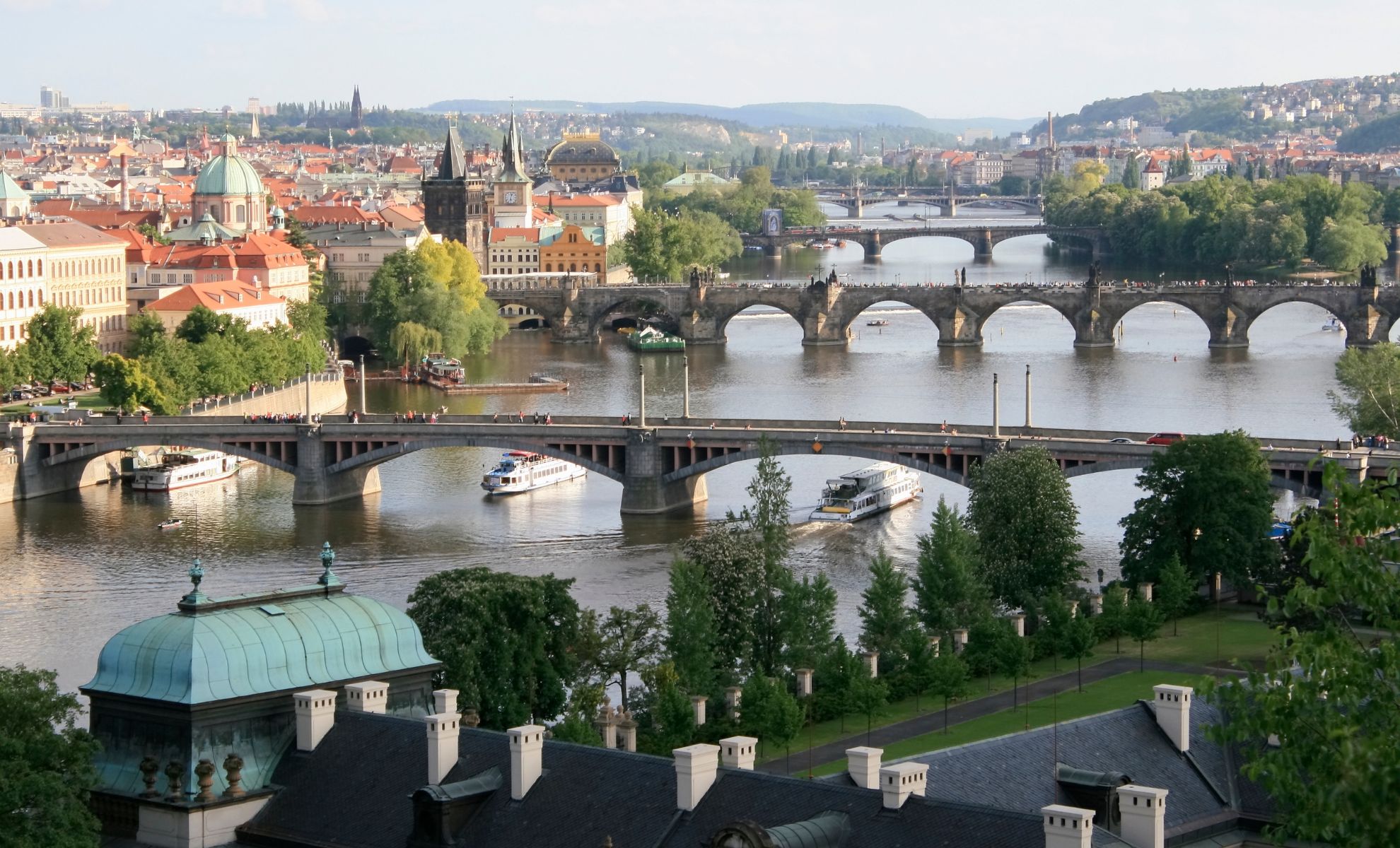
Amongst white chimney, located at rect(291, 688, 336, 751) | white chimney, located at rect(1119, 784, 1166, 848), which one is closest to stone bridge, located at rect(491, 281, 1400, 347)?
white chimney, located at rect(291, 688, 336, 751)

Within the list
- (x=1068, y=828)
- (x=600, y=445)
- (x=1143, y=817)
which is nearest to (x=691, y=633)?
(x=1143, y=817)

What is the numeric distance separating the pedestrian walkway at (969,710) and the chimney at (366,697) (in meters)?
7.29

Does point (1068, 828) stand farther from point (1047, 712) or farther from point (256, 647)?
point (1047, 712)

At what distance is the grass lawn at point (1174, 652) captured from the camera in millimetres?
36969

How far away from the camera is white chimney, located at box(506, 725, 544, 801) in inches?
943

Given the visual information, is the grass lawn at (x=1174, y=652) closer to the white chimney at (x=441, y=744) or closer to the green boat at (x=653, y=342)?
the white chimney at (x=441, y=744)

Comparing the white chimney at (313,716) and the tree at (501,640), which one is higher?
the white chimney at (313,716)

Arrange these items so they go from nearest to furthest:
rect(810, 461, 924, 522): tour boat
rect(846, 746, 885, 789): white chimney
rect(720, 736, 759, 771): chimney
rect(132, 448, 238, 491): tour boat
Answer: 1. rect(846, 746, 885, 789): white chimney
2. rect(720, 736, 759, 771): chimney
3. rect(810, 461, 924, 522): tour boat
4. rect(132, 448, 238, 491): tour boat

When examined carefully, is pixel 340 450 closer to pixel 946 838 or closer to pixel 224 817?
pixel 224 817

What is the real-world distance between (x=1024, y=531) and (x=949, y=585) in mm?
4731

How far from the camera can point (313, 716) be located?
25547 millimetres

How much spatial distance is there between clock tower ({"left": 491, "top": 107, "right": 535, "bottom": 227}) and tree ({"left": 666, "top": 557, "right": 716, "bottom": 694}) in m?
100

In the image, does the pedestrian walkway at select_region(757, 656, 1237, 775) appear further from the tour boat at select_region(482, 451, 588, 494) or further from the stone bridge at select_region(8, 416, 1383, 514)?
the tour boat at select_region(482, 451, 588, 494)

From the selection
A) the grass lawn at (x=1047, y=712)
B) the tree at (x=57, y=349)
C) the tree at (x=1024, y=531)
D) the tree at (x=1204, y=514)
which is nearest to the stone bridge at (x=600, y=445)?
the tree at (x=1204, y=514)
